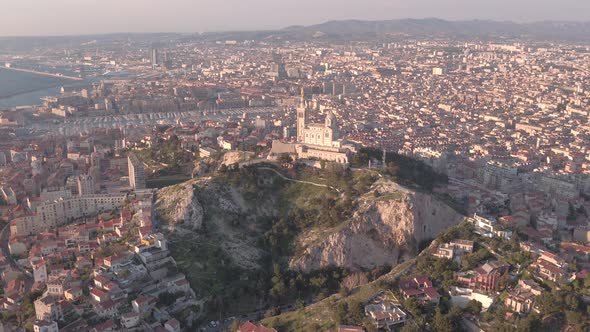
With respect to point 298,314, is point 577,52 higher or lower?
higher

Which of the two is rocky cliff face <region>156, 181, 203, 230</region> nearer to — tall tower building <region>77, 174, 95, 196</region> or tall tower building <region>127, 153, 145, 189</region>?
tall tower building <region>127, 153, 145, 189</region>

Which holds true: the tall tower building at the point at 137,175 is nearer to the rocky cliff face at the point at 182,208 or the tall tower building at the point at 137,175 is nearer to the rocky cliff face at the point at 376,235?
the rocky cliff face at the point at 182,208

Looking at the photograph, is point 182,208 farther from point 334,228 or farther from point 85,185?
point 85,185

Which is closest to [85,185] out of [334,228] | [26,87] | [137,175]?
[137,175]

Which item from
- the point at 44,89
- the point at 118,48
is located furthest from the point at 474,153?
the point at 118,48

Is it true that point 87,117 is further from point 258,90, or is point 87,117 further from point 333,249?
point 333,249
